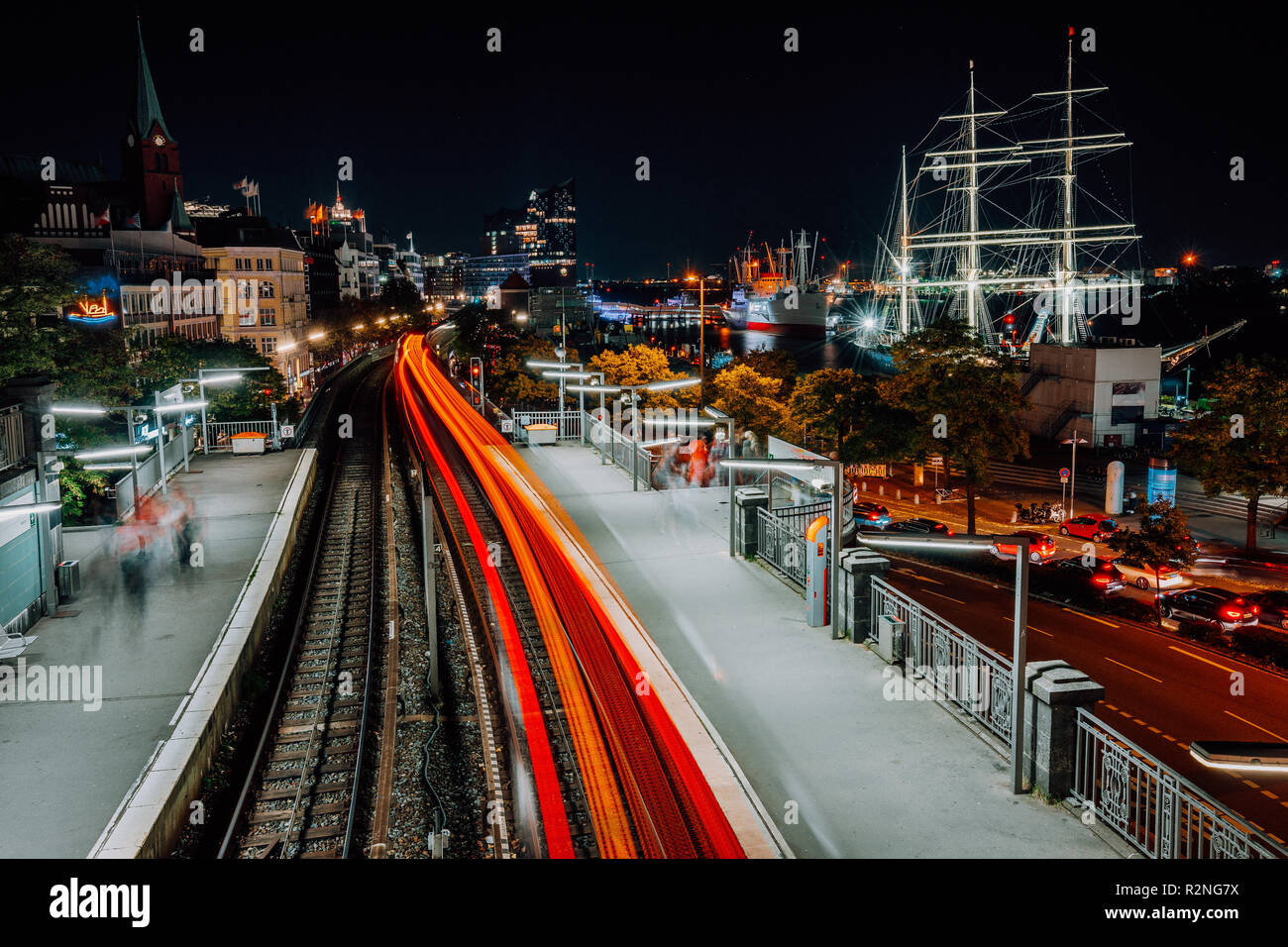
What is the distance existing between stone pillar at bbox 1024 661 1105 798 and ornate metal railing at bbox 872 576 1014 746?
95 cm

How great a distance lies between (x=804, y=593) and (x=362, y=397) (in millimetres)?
53358

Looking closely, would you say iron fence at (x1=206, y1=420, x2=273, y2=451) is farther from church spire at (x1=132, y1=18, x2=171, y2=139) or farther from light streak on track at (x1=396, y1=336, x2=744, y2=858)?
church spire at (x1=132, y1=18, x2=171, y2=139)

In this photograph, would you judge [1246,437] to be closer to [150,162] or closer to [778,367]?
→ [778,367]

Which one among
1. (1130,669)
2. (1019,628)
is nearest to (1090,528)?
(1130,669)

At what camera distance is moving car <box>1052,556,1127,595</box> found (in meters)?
28.3

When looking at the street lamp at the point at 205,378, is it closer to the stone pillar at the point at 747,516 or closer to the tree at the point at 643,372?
the stone pillar at the point at 747,516

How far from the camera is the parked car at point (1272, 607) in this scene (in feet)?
82.4

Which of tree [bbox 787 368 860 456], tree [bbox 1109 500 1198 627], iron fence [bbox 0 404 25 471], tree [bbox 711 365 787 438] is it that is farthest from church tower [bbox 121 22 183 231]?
tree [bbox 1109 500 1198 627]

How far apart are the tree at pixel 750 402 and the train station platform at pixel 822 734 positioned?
28.1m

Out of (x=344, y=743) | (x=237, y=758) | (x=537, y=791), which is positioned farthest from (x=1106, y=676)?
(x=237, y=758)

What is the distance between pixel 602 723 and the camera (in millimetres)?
13445

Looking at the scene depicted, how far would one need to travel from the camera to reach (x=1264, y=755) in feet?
19.5

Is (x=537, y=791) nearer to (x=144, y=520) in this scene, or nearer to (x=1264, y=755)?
(x=1264, y=755)

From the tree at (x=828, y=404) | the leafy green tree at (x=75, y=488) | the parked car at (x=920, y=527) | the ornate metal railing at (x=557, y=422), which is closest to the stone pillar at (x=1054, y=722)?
the leafy green tree at (x=75, y=488)
